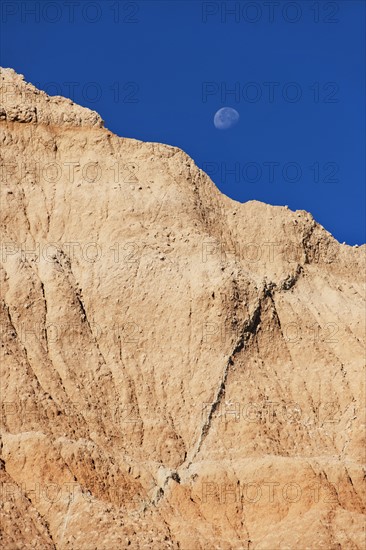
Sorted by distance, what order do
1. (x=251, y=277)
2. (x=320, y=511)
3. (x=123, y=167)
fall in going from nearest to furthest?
(x=320, y=511) < (x=251, y=277) < (x=123, y=167)

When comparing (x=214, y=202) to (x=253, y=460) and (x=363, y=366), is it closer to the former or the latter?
(x=363, y=366)

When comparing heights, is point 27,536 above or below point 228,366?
below

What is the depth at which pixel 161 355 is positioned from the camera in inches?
1601

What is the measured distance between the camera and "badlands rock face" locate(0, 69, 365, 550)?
35.2 meters

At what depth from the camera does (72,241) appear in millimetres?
44250

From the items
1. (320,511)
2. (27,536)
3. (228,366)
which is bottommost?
(27,536)

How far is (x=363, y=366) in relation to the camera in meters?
41.8

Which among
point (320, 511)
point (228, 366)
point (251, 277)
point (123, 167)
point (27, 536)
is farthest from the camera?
point (123, 167)

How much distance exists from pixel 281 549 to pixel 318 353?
10.6m

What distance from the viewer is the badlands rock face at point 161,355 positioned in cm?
3516

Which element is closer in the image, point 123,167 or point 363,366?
point 363,366

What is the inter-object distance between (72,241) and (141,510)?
44.5 ft

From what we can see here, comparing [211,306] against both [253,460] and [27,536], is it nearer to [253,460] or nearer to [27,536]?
[253,460]

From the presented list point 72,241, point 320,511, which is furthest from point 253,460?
point 72,241
